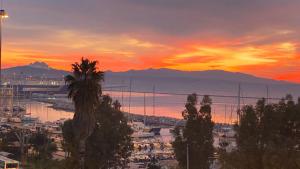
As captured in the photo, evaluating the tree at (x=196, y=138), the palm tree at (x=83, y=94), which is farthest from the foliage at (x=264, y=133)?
the palm tree at (x=83, y=94)

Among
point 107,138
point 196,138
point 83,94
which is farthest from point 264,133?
point 107,138

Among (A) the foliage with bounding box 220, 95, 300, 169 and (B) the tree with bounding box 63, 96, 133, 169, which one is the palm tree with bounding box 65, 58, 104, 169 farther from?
(A) the foliage with bounding box 220, 95, 300, 169

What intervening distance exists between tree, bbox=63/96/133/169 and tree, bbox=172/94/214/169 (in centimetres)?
326

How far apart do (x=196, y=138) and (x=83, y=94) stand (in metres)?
6.02

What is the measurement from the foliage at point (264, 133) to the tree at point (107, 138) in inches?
301

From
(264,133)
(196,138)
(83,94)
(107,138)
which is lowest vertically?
(107,138)

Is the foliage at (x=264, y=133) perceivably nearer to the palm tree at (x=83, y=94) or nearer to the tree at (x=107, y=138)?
the palm tree at (x=83, y=94)

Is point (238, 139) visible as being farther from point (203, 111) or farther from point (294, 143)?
point (203, 111)

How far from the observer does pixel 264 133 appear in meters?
16.9

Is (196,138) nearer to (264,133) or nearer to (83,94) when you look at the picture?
(264,133)

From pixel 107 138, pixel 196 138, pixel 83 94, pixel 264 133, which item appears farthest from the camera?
pixel 107 138

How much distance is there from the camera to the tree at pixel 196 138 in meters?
21.9

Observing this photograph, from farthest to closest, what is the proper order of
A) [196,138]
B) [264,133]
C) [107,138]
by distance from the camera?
1. [107,138]
2. [196,138]
3. [264,133]

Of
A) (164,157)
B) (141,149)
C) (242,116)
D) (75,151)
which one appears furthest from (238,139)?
(141,149)
